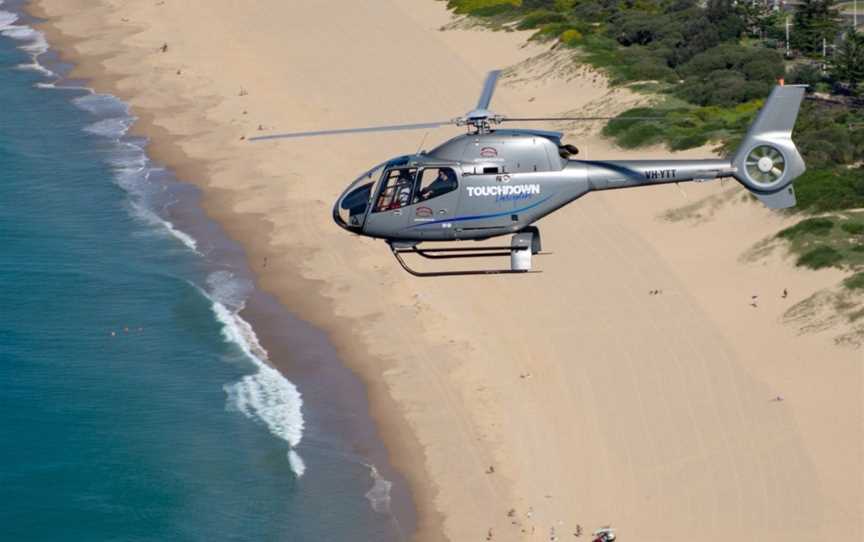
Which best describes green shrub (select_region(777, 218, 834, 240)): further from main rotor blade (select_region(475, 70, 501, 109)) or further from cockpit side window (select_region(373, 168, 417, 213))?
cockpit side window (select_region(373, 168, 417, 213))

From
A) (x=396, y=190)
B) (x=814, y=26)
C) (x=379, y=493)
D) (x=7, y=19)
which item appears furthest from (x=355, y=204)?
(x=7, y=19)

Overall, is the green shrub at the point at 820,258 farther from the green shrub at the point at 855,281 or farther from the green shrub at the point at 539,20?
the green shrub at the point at 539,20

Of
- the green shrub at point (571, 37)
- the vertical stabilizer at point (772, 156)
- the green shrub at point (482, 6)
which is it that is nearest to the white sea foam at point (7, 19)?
the green shrub at point (482, 6)

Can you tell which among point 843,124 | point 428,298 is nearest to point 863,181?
point 843,124

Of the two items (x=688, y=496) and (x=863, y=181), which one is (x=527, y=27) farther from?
(x=688, y=496)

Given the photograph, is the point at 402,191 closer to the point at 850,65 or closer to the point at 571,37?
the point at 850,65
